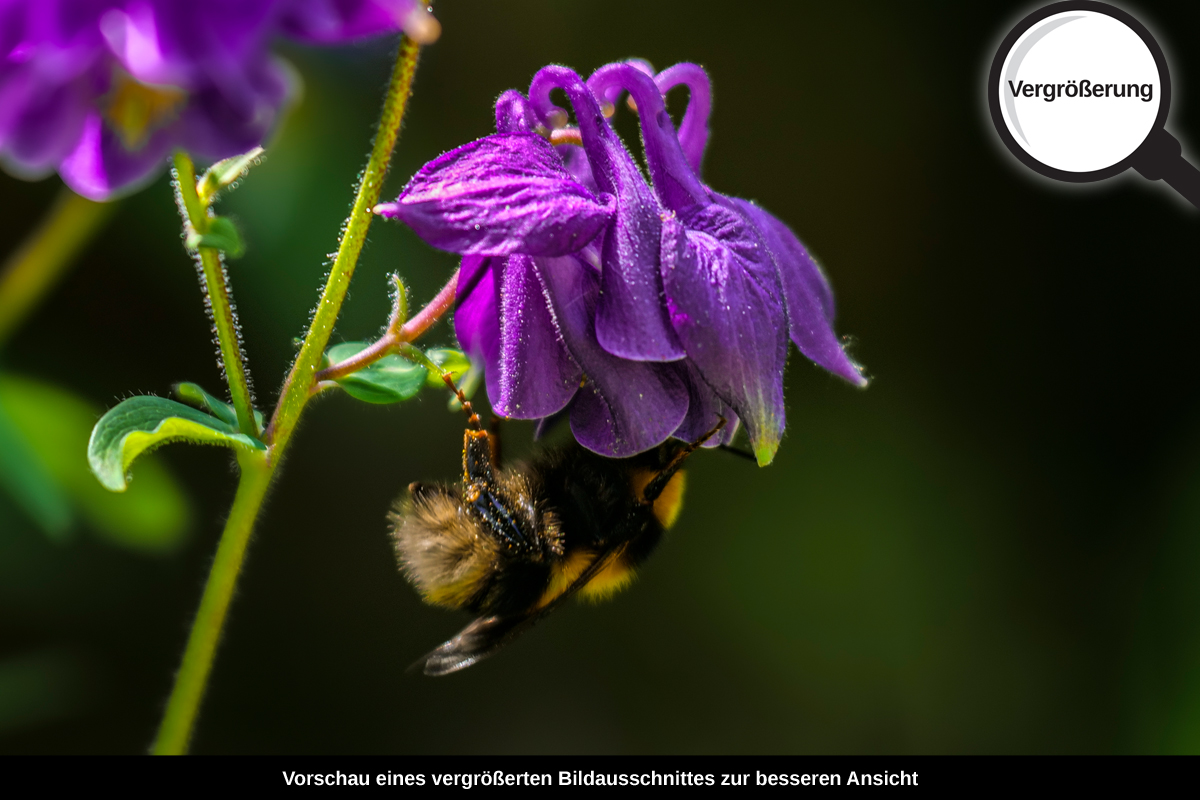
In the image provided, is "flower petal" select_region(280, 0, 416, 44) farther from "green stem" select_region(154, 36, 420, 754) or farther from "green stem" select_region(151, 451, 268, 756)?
"green stem" select_region(151, 451, 268, 756)

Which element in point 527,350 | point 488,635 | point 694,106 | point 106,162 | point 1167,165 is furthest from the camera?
point 1167,165

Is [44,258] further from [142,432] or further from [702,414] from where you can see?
[702,414]

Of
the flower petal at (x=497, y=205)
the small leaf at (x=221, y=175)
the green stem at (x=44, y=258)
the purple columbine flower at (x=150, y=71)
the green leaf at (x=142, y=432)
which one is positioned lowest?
the green leaf at (x=142, y=432)

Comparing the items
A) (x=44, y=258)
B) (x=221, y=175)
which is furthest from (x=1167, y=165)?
(x=44, y=258)

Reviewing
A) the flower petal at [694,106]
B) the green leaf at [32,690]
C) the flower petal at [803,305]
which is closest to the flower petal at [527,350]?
the flower petal at [803,305]

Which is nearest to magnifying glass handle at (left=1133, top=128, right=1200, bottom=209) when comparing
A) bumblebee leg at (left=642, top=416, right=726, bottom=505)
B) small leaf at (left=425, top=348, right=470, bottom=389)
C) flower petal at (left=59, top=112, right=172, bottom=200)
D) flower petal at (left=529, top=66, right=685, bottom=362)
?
bumblebee leg at (left=642, top=416, right=726, bottom=505)

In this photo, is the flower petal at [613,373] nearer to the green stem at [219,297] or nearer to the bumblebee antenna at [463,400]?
the bumblebee antenna at [463,400]
